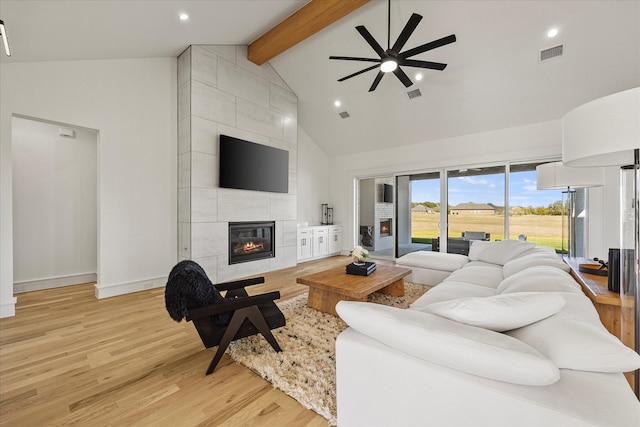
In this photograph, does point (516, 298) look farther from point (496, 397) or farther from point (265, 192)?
point (265, 192)

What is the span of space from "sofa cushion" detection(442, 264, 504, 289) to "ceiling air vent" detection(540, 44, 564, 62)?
3.07 metres

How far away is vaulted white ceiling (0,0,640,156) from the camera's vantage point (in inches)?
116

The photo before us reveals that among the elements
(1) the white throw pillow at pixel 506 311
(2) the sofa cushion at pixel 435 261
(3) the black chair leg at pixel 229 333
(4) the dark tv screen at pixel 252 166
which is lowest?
→ (3) the black chair leg at pixel 229 333

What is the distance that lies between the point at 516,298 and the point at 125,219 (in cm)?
449

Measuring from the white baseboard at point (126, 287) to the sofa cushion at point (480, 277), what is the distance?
4.00m

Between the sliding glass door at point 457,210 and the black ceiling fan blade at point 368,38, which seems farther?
the sliding glass door at point 457,210

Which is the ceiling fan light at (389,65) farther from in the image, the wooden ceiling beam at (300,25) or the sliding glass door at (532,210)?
the sliding glass door at (532,210)

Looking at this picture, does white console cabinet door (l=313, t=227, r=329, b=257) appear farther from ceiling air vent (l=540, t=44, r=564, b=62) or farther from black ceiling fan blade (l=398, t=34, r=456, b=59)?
ceiling air vent (l=540, t=44, r=564, b=62)

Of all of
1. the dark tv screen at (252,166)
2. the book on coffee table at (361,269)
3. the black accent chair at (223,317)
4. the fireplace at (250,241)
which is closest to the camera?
the black accent chair at (223,317)

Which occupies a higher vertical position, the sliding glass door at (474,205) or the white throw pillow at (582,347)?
the sliding glass door at (474,205)

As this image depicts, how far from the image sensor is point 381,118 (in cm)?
568

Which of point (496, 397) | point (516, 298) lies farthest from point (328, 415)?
point (516, 298)

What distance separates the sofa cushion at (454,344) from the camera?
33.2 inches

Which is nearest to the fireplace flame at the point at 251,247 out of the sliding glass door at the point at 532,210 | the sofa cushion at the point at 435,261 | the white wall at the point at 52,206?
the white wall at the point at 52,206
